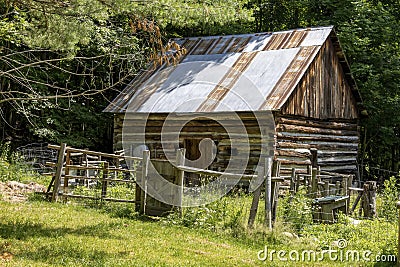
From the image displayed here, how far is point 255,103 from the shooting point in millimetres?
17234

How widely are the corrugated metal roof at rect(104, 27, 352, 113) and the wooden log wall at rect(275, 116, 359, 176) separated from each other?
1336mm

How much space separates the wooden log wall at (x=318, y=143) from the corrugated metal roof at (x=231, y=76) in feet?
4.38

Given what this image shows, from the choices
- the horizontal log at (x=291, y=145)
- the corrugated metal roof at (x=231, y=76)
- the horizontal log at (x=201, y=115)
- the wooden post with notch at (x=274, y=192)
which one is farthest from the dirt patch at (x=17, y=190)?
the horizontal log at (x=291, y=145)

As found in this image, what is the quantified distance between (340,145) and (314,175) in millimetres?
8522

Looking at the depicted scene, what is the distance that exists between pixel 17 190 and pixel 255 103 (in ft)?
25.9

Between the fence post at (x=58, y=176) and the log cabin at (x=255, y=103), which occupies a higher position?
the log cabin at (x=255, y=103)

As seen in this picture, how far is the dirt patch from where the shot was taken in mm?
12528

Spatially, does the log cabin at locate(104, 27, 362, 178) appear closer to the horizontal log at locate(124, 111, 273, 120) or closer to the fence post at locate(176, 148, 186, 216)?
the horizontal log at locate(124, 111, 273, 120)

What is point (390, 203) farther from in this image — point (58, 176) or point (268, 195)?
point (58, 176)

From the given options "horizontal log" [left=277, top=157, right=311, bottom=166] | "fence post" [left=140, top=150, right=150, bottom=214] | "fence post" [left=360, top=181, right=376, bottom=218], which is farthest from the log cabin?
"fence post" [left=140, top=150, right=150, bottom=214]

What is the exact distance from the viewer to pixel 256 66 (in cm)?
1922

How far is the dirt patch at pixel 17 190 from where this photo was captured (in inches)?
493

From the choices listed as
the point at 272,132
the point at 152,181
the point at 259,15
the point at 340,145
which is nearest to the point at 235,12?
the point at 152,181

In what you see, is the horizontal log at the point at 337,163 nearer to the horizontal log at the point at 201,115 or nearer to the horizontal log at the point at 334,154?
the horizontal log at the point at 334,154
